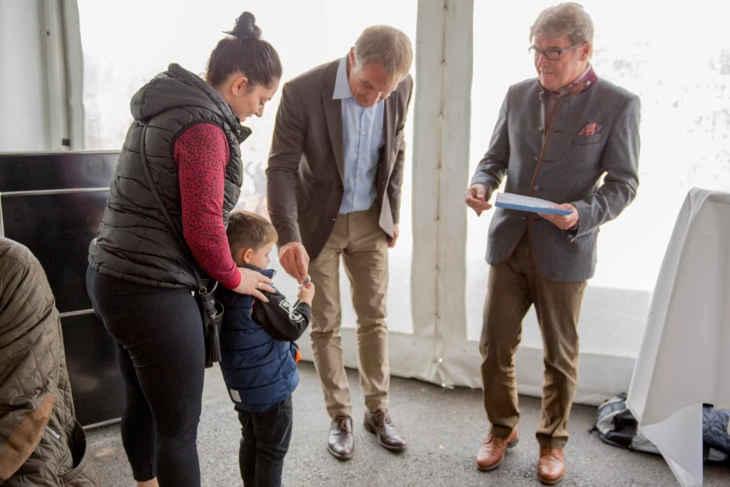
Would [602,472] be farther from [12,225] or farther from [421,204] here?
[12,225]

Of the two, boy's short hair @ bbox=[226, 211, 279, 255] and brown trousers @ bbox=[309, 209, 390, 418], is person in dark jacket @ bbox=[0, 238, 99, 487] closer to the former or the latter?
boy's short hair @ bbox=[226, 211, 279, 255]

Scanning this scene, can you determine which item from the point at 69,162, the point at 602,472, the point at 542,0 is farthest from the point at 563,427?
the point at 69,162

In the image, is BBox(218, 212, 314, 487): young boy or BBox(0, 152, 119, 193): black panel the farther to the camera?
BBox(0, 152, 119, 193): black panel

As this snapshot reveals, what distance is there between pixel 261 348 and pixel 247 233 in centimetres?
28

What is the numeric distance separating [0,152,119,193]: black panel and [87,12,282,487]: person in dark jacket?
79 cm

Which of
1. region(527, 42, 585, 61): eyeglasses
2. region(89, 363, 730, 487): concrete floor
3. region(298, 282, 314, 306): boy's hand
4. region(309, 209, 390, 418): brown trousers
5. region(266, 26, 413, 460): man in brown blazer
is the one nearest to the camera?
region(298, 282, 314, 306): boy's hand

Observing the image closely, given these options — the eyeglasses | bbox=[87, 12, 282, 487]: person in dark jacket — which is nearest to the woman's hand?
bbox=[87, 12, 282, 487]: person in dark jacket

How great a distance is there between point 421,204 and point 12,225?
4.81 ft

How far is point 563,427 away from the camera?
211 cm

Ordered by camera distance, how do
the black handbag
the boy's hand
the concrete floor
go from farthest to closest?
1. the concrete floor
2. the boy's hand
3. the black handbag

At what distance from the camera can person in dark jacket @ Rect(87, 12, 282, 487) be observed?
4.38 ft

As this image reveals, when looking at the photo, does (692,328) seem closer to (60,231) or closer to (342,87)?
(342,87)

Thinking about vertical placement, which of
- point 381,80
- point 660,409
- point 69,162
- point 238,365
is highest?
point 381,80

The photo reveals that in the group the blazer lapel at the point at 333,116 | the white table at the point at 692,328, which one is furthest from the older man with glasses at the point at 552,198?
the blazer lapel at the point at 333,116
